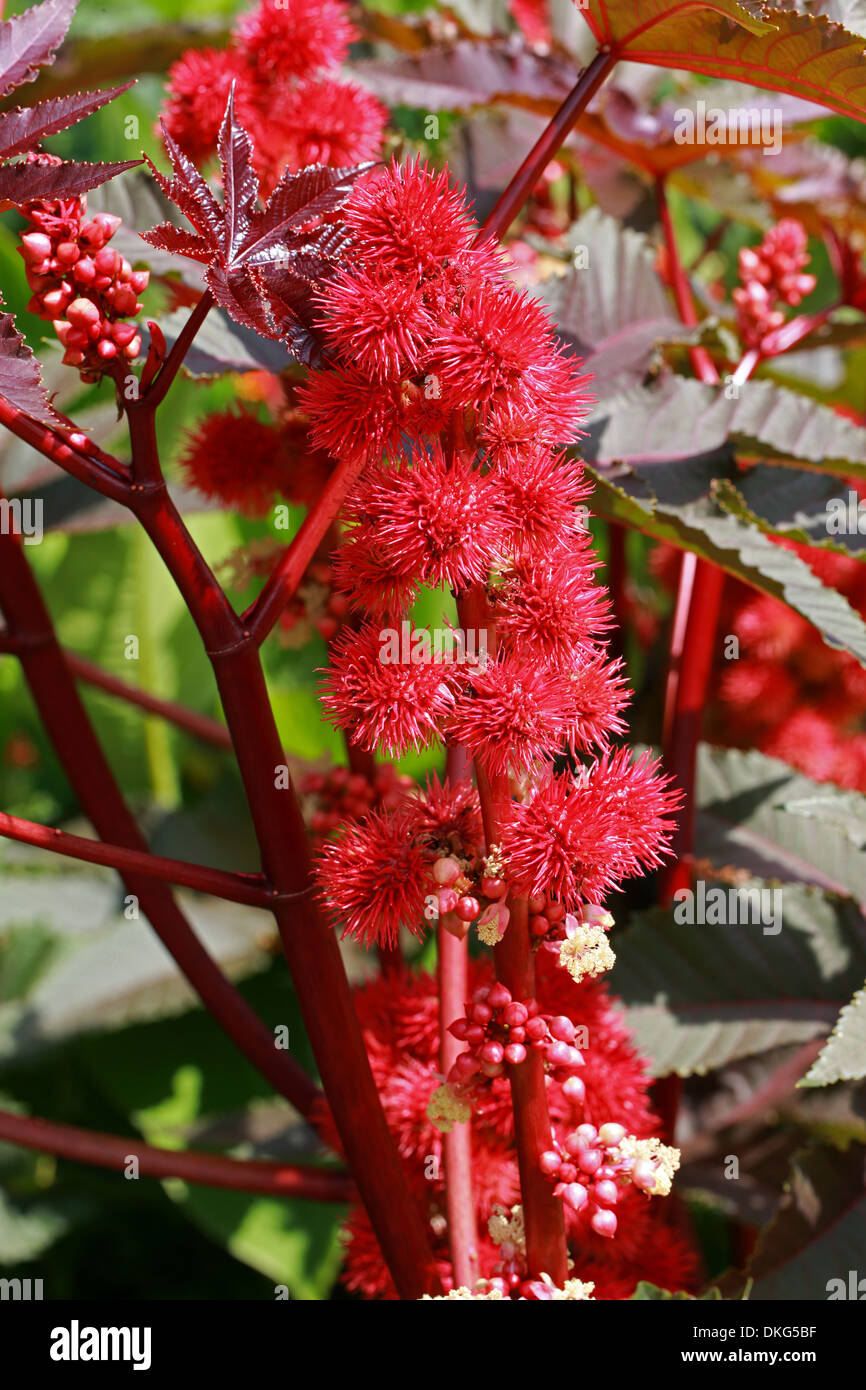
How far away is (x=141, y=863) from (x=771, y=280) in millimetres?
585

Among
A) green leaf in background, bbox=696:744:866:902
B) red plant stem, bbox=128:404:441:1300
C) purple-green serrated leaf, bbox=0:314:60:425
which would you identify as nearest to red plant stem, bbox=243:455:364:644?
red plant stem, bbox=128:404:441:1300

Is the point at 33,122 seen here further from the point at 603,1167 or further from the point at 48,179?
the point at 603,1167

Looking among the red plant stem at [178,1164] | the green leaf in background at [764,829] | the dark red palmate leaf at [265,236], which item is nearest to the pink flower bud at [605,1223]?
the red plant stem at [178,1164]

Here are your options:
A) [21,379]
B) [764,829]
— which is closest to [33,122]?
[21,379]

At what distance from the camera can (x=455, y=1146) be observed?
51 cm

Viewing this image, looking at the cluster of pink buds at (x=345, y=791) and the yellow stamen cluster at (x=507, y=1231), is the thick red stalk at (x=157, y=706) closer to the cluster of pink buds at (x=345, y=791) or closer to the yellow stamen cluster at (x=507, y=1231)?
the cluster of pink buds at (x=345, y=791)

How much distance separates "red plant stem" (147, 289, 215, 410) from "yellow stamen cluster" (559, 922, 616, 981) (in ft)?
0.76

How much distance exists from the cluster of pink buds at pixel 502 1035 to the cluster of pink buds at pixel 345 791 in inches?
7.0

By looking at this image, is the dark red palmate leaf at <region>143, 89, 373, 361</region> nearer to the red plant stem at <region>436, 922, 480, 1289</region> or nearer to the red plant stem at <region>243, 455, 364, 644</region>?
the red plant stem at <region>243, 455, 364, 644</region>

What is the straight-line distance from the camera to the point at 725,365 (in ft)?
2.85

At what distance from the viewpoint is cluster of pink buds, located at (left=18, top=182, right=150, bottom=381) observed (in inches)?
16.3

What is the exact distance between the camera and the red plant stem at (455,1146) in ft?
1.63
